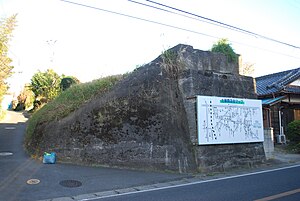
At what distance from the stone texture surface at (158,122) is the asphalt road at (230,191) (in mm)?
1979

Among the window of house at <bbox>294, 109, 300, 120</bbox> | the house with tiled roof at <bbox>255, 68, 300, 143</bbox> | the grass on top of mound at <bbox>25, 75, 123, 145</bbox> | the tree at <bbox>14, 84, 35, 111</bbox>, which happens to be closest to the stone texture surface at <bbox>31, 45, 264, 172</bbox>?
the grass on top of mound at <bbox>25, 75, 123, 145</bbox>

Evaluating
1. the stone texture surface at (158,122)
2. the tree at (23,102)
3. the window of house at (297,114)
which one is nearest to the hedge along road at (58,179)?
the stone texture surface at (158,122)

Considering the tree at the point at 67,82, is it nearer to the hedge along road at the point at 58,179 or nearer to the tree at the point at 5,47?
the tree at the point at 5,47

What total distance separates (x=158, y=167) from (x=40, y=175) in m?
4.13

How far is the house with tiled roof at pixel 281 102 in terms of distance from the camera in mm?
17203

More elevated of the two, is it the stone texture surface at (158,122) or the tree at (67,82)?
the tree at (67,82)

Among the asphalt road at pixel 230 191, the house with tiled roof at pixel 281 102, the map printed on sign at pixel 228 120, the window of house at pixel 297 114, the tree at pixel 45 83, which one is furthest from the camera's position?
the tree at pixel 45 83

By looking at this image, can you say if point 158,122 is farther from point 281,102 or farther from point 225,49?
point 281,102

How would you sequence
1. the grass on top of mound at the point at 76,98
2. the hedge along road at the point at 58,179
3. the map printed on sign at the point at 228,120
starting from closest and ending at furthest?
the hedge along road at the point at 58,179
the map printed on sign at the point at 228,120
the grass on top of mound at the point at 76,98

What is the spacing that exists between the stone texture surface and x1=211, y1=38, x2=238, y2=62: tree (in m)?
0.43

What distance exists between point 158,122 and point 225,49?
5256 mm

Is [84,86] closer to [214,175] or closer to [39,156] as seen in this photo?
[39,156]

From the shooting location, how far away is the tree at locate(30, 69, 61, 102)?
869 inches

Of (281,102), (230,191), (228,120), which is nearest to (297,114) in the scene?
(281,102)
